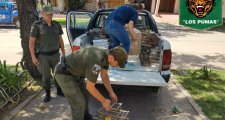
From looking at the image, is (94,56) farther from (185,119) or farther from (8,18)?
(8,18)

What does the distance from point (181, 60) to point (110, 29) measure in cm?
439

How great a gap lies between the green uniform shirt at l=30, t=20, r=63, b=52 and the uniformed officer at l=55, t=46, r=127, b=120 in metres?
1.56

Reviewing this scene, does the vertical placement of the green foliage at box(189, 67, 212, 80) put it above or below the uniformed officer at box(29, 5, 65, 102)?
below

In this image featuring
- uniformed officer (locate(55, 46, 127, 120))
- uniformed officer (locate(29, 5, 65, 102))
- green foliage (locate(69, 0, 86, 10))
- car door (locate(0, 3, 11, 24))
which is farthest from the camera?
green foliage (locate(69, 0, 86, 10))

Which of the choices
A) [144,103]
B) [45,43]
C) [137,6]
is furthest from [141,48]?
[45,43]

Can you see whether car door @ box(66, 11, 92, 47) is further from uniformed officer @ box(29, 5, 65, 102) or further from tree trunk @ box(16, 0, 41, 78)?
uniformed officer @ box(29, 5, 65, 102)

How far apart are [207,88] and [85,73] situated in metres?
4.12

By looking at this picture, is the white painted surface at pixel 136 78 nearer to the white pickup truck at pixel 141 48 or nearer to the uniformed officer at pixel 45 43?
the white pickup truck at pixel 141 48

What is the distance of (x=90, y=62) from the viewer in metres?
3.54

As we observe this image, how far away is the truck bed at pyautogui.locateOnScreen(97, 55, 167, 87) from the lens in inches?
205

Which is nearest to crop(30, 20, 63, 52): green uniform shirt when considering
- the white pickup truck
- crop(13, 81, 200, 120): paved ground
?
the white pickup truck

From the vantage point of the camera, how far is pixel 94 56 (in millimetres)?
3541

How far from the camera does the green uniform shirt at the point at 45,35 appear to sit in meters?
5.36

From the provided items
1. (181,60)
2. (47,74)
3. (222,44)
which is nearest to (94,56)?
(47,74)
